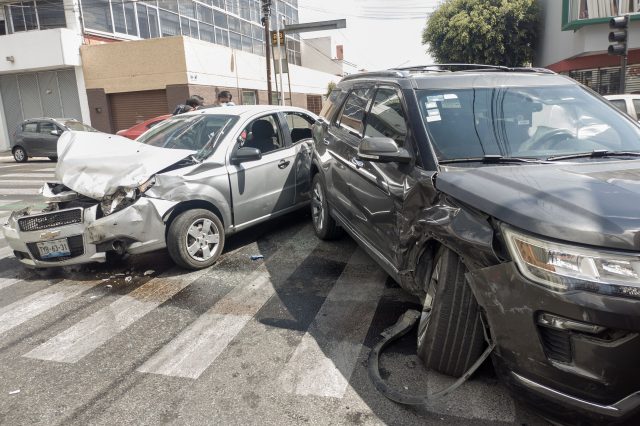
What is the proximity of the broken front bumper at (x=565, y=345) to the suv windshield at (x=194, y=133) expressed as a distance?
12.8ft

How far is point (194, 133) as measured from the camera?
→ 583cm

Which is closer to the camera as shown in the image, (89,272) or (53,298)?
(53,298)

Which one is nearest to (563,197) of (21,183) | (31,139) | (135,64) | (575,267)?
(575,267)

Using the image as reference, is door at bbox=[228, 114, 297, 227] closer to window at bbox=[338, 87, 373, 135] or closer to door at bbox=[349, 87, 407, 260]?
window at bbox=[338, 87, 373, 135]

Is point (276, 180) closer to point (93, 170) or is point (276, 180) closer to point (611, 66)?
point (93, 170)

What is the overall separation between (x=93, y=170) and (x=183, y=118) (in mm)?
1790

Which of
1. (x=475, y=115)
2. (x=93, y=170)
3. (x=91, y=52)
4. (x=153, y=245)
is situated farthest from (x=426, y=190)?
(x=91, y=52)

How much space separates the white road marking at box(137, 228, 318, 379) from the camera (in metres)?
3.30

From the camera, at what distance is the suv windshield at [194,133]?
5574 mm

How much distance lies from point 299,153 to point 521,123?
3.49 m

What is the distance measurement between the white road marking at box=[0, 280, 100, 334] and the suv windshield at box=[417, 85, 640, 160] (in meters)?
3.71

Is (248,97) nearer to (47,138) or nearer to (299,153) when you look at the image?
(47,138)

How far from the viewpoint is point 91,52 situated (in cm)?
2267

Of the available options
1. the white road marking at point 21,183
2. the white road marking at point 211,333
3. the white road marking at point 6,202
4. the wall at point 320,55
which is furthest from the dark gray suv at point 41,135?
the wall at point 320,55
